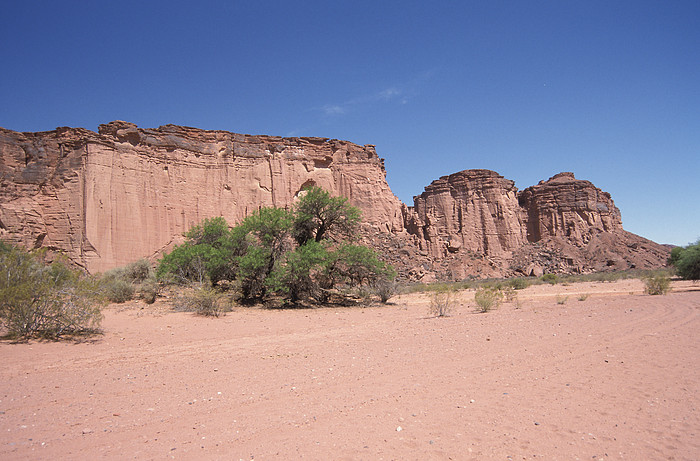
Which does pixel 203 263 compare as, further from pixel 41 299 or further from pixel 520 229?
pixel 520 229

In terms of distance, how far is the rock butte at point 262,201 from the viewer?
33.2 m

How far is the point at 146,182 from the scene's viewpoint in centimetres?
3678

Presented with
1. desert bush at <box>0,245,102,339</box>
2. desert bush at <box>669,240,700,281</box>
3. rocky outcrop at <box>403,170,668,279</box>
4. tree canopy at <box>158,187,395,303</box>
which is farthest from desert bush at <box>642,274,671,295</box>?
rocky outcrop at <box>403,170,668,279</box>

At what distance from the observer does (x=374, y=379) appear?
606cm

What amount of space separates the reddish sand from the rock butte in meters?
28.8

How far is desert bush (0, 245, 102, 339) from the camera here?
343 inches

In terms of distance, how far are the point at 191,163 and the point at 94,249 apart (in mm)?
11773

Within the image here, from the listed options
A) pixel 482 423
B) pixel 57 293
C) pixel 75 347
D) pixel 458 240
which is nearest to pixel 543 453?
pixel 482 423

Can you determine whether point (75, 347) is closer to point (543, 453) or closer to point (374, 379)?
point (374, 379)

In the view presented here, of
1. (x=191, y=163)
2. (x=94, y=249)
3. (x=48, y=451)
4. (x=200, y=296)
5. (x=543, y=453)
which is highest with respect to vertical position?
(x=191, y=163)

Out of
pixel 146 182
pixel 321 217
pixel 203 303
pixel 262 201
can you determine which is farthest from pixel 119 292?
pixel 262 201

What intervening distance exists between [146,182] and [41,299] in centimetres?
3081

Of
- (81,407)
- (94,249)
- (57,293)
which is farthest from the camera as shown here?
(94,249)

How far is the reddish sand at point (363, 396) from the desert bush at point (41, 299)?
0.72 meters
